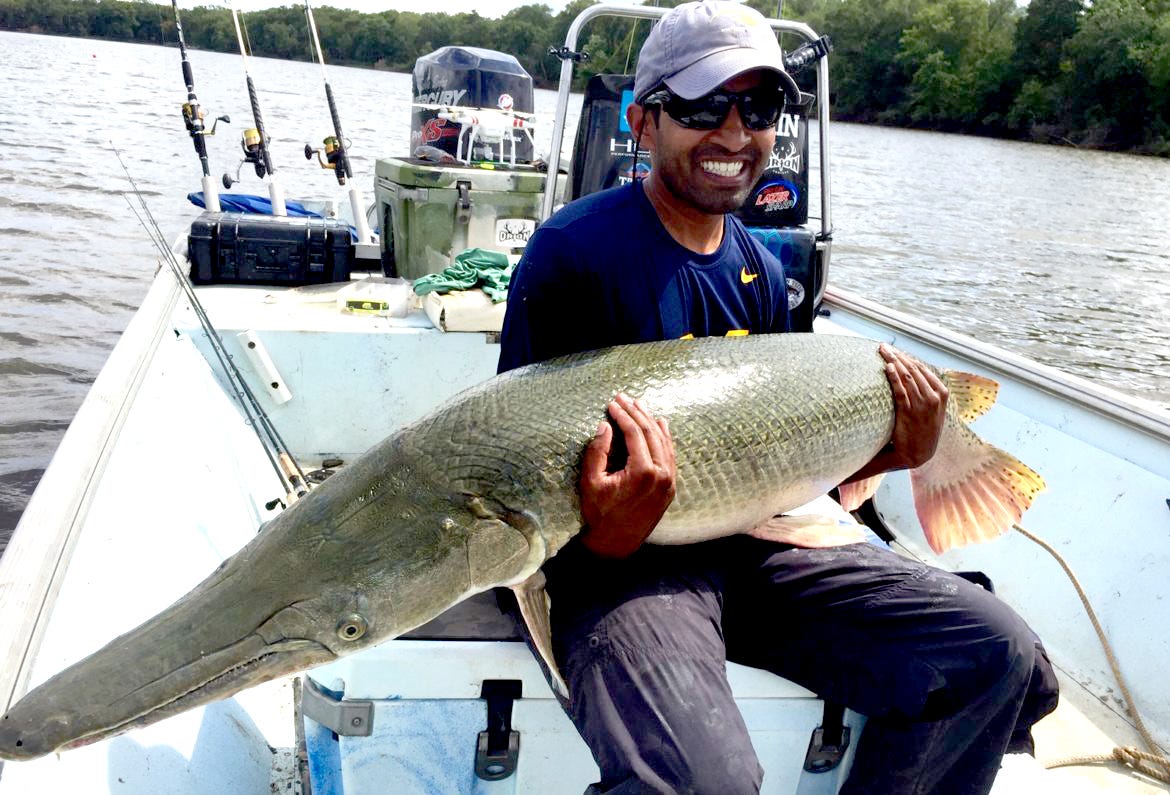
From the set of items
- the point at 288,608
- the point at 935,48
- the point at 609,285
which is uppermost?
the point at 935,48

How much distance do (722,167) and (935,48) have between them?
69.1m

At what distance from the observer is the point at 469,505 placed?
1854 millimetres

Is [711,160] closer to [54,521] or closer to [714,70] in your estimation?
[714,70]

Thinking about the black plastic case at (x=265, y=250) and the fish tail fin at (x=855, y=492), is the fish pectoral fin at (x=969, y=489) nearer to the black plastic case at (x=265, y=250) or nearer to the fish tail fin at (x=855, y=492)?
the fish tail fin at (x=855, y=492)

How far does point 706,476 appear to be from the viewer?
2.10 metres

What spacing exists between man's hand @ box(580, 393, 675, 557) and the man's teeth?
74 centimetres

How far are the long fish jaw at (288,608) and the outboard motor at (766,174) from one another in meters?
2.91

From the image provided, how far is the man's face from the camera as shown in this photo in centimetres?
238

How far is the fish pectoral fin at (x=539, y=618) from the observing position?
190cm

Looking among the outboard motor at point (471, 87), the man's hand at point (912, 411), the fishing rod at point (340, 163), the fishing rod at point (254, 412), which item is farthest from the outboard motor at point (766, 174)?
the outboard motor at point (471, 87)

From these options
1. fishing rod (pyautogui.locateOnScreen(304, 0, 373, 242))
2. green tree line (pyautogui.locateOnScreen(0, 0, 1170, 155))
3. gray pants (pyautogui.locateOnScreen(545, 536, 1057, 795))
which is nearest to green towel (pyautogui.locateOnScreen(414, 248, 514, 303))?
fishing rod (pyautogui.locateOnScreen(304, 0, 373, 242))

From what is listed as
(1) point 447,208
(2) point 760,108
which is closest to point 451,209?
(1) point 447,208

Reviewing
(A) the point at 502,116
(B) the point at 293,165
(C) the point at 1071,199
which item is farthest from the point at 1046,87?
(A) the point at 502,116

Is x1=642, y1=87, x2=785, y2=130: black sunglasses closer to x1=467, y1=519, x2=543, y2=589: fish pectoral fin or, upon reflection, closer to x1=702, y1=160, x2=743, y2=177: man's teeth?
x1=702, y1=160, x2=743, y2=177: man's teeth
